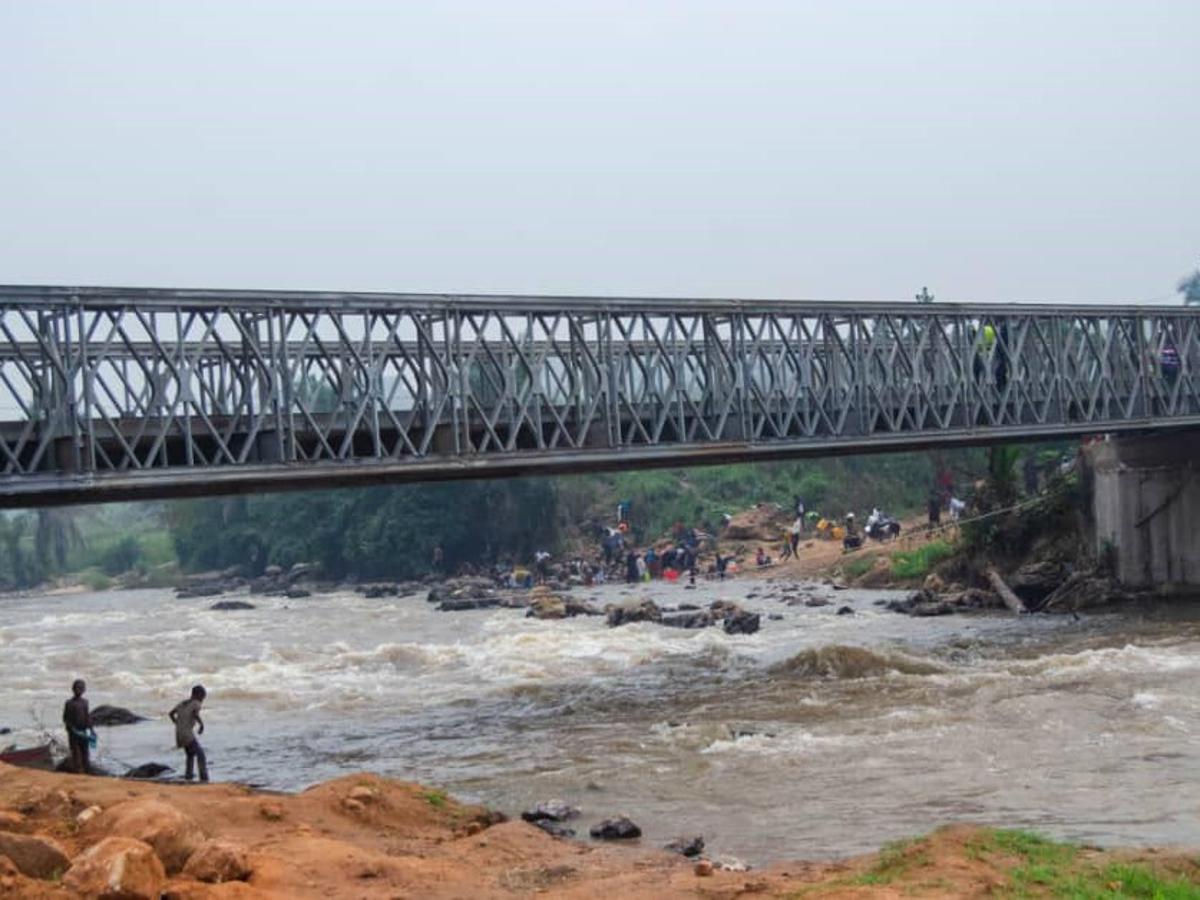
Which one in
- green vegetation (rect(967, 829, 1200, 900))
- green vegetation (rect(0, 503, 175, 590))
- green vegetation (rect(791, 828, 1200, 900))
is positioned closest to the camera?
green vegetation (rect(967, 829, 1200, 900))

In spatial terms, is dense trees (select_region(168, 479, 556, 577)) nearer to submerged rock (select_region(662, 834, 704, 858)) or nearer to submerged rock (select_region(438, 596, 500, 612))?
submerged rock (select_region(438, 596, 500, 612))

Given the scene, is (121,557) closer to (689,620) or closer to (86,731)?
(689,620)

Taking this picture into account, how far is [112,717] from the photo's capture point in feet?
93.0

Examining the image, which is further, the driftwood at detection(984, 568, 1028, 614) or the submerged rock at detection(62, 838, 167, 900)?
the driftwood at detection(984, 568, 1028, 614)

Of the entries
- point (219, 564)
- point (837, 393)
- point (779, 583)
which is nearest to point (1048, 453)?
point (779, 583)

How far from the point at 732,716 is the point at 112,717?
1142cm

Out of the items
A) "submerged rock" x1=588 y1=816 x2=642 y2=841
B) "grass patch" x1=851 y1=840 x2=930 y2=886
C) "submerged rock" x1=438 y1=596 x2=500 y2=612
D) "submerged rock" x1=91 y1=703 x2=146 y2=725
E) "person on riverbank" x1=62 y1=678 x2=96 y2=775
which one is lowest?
"submerged rock" x1=438 y1=596 x2=500 y2=612

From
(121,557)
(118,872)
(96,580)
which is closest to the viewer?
(118,872)

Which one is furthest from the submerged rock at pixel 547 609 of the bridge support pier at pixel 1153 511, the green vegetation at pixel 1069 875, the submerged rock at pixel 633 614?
the green vegetation at pixel 1069 875

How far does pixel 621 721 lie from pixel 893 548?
33244 mm

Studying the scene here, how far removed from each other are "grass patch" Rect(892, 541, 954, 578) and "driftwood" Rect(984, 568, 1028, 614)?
17.1 ft

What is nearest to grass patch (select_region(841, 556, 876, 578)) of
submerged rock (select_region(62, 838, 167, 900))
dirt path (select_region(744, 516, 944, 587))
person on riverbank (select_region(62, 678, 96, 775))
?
dirt path (select_region(744, 516, 944, 587))

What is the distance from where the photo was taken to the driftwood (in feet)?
139

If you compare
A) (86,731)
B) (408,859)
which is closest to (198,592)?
(86,731)
